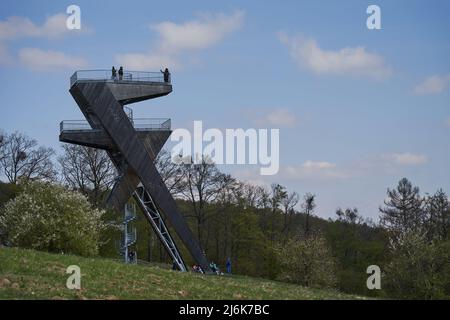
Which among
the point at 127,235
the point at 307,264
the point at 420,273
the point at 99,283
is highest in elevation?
the point at 127,235

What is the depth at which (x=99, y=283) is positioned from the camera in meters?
20.0

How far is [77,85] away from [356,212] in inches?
1717

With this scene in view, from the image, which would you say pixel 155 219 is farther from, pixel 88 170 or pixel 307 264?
pixel 88 170

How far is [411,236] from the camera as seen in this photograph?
38938 mm

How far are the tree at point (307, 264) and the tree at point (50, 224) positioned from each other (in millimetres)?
17291

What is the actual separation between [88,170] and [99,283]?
139 feet

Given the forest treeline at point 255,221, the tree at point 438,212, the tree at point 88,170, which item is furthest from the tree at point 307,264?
the tree at point 88,170

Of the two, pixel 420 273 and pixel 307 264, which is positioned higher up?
pixel 420 273

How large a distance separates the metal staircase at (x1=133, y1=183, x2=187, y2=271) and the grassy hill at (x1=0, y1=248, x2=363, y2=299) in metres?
19.1

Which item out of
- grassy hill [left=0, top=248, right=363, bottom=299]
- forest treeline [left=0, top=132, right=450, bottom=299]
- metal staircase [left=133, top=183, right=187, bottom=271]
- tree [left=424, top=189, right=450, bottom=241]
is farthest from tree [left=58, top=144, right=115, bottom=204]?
grassy hill [left=0, top=248, right=363, bottom=299]

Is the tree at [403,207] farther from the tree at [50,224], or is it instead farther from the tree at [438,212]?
the tree at [50,224]

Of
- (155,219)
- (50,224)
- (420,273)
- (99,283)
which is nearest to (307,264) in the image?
(155,219)

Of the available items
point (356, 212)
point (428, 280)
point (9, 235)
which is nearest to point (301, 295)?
point (428, 280)
